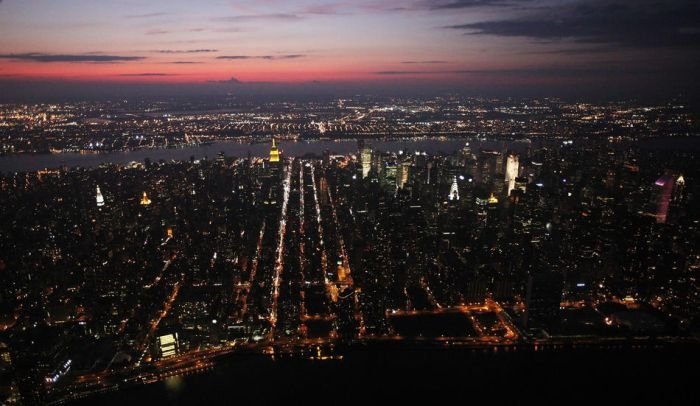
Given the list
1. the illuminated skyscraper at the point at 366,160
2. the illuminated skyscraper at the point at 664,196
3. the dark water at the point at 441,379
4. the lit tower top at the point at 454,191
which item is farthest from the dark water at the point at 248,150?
the dark water at the point at 441,379

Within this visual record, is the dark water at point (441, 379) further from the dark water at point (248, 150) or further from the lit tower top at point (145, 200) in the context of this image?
the dark water at point (248, 150)

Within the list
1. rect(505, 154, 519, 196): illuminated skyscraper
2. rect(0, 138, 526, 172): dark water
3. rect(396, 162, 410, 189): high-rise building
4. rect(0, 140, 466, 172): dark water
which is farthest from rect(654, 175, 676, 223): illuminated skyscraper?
rect(0, 140, 466, 172): dark water

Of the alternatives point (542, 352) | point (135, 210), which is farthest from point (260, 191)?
point (542, 352)

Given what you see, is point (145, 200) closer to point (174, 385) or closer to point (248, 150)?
point (174, 385)

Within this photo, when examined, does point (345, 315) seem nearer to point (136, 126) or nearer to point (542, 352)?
point (542, 352)

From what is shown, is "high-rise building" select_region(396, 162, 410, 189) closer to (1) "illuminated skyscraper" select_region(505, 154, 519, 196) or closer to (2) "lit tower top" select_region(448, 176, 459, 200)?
(2) "lit tower top" select_region(448, 176, 459, 200)

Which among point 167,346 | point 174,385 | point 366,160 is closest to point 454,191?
point 366,160

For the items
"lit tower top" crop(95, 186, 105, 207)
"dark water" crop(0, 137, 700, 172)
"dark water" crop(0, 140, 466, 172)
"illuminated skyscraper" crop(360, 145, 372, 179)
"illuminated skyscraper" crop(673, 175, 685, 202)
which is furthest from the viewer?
"dark water" crop(0, 140, 466, 172)

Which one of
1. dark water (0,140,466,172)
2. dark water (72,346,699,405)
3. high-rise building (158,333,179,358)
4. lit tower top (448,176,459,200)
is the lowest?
dark water (72,346,699,405)

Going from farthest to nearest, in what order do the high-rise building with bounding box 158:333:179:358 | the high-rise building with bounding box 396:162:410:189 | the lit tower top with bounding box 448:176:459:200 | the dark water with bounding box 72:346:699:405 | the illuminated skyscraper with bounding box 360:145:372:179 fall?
1. the illuminated skyscraper with bounding box 360:145:372:179
2. the high-rise building with bounding box 396:162:410:189
3. the lit tower top with bounding box 448:176:459:200
4. the high-rise building with bounding box 158:333:179:358
5. the dark water with bounding box 72:346:699:405

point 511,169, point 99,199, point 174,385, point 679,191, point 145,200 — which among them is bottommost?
point 174,385

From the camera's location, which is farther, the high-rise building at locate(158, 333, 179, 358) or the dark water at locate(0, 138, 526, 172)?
the dark water at locate(0, 138, 526, 172)
